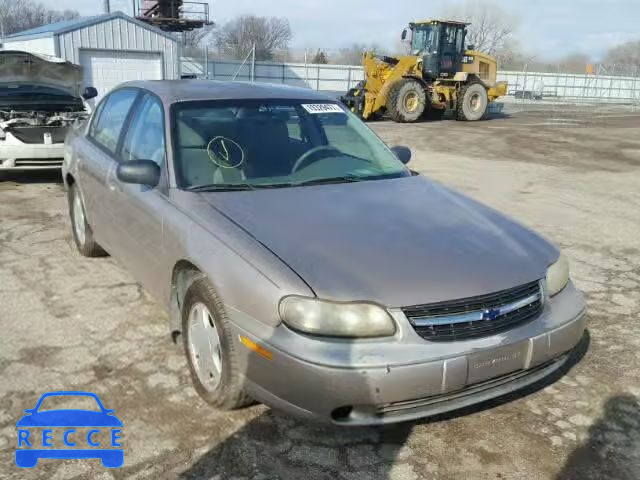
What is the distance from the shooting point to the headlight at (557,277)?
9.38ft

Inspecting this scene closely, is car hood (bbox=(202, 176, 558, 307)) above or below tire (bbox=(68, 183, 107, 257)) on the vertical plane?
above

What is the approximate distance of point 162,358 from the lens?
3.42 metres

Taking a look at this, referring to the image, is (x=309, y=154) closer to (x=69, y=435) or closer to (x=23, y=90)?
(x=69, y=435)

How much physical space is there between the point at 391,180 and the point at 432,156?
8.65 metres

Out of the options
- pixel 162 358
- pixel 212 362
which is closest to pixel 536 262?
pixel 212 362

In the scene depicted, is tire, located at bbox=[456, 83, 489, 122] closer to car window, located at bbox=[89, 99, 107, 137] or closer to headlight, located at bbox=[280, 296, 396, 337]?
car window, located at bbox=[89, 99, 107, 137]

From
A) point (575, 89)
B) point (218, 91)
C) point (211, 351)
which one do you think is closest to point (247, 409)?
point (211, 351)

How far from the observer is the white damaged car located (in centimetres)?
767

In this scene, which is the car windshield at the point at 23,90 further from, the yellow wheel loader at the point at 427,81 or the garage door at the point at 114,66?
the yellow wheel loader at the point at 427,81

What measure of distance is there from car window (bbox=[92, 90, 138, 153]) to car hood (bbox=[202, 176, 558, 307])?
54.1 inches

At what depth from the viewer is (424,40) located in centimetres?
2066

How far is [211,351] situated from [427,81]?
1933 centimetres

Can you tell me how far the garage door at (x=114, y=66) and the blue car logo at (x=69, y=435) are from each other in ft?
56.4

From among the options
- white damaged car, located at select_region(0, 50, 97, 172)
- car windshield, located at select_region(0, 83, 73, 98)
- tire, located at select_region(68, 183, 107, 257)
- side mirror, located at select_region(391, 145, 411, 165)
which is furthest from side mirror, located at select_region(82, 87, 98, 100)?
side mirror, located at select_region(391, 145, 411, 165)
